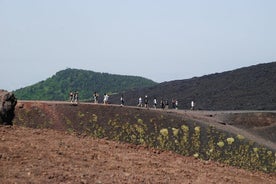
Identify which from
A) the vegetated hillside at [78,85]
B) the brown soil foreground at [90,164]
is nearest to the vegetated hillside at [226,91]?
the vegetated hillside at [78,85]

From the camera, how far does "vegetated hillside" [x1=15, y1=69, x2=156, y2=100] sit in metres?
84.5

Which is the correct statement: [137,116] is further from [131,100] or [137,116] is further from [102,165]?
[131,100]

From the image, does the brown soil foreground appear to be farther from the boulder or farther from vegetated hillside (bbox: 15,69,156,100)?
vegetated hillside (bbox: 15,69,156,100)

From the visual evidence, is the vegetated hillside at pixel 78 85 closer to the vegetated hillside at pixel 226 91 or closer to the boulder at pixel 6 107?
the vegetated hillside at pixel 226 91

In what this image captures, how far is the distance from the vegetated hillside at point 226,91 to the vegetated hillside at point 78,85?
58.6 feet

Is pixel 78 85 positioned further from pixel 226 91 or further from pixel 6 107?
pixel 6 107

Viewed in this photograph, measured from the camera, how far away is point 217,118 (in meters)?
41.0

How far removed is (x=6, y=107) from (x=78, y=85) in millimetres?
81187

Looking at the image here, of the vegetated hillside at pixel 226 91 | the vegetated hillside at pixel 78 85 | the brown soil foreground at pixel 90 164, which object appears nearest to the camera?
the brown soil foreground at pixel 90 164

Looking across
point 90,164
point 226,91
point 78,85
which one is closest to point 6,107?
point 90,164

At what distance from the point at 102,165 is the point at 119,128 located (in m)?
17.8

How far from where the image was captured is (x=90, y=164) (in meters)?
10.0

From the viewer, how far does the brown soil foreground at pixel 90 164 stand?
8.96m

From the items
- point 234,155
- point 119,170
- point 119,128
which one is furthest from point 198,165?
point 119,128
